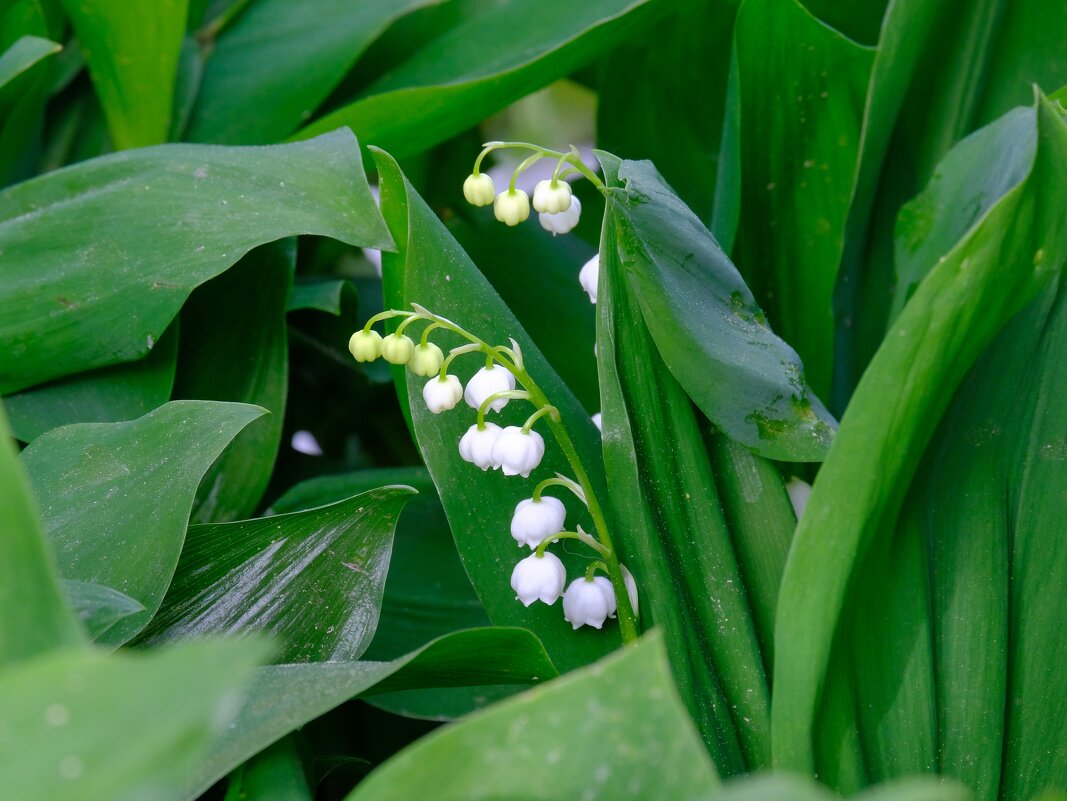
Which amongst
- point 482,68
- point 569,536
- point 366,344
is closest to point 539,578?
point 569,536

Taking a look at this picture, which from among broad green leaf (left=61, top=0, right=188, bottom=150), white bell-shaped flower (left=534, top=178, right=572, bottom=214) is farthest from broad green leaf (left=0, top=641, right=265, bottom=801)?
broad green leaf (left=61, top=0, right=188, bottom=150)

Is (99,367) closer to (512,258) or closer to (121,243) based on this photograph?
(121,243)

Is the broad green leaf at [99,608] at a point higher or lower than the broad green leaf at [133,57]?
lower

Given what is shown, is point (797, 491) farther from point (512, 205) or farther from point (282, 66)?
point (282, 66)

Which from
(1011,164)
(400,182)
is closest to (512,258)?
(400,182)

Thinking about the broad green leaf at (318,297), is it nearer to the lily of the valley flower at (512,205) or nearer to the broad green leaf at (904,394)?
the lily of the valley flower at (512,205)

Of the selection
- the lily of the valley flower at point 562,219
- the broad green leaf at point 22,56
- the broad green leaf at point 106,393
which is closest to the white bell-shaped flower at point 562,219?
the lily of the valley flower at point 562,219
